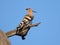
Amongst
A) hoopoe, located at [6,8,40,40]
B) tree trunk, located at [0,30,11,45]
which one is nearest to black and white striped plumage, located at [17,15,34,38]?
hoopoe, located at [6,8,40,40]

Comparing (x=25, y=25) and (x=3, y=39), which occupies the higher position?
(x=25, y=25)

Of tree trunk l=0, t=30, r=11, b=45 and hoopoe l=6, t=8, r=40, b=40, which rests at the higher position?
hoopoe l=6, t=8, r=40, b=40

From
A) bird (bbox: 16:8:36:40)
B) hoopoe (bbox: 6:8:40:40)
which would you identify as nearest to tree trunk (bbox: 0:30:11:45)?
hoopoe (bbox: 6:8:40:40)

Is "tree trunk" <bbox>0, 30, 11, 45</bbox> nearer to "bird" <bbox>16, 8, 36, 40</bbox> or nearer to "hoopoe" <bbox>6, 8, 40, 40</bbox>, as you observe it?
"hoopoe" <bbox>6, 8, 40, 40</bbox>

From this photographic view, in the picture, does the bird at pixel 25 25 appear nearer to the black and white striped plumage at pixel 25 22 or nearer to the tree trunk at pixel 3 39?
the black and white striped plumage at pixel 25 22

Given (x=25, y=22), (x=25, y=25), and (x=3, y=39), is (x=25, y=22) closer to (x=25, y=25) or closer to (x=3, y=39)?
(x=25, y=25)

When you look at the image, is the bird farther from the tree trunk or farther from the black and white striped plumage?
the tree trunk

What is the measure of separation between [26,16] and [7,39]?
1.51 feet

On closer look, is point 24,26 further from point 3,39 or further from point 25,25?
point 3,39

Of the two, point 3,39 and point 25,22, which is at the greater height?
point 25,22

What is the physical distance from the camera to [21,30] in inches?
145

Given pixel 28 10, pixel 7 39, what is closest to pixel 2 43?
pixel 7 39

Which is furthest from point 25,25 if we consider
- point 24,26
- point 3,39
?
point 3,39

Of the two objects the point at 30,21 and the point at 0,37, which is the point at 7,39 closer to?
the point at 0,37
